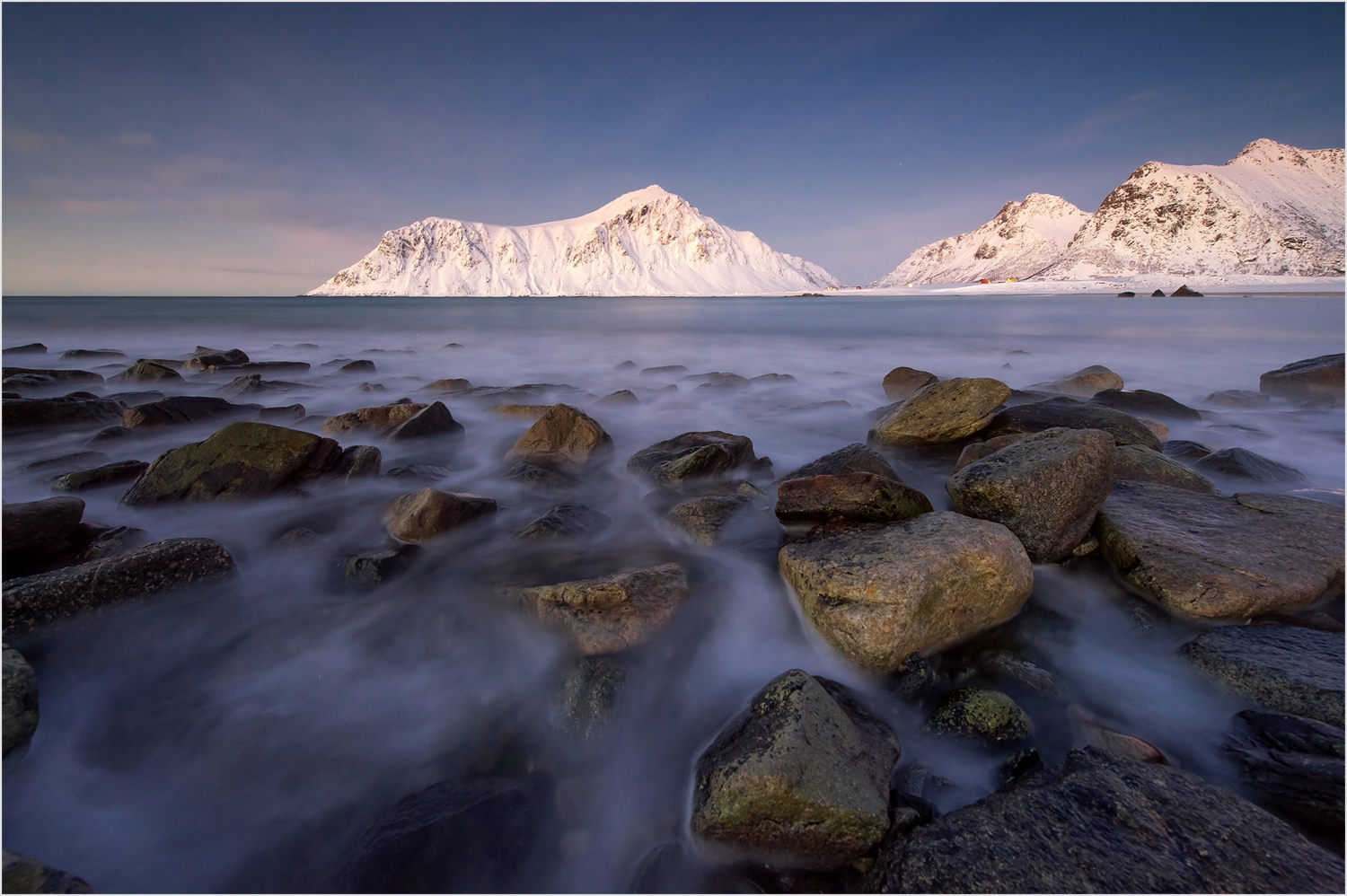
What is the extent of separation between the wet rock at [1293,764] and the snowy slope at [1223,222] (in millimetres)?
125142

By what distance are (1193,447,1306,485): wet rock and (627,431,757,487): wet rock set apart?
4.20m

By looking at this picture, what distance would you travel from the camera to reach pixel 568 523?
4367mm

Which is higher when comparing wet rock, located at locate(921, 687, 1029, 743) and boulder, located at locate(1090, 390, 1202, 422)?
boulder, located at locate(1090, 390, 1202, 422)

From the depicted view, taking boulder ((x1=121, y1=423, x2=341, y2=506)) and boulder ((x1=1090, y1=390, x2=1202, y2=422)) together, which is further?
boulder ((x1=1090, y1=390, x2=1202, y2=422))

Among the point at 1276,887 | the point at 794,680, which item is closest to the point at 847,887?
the point at 794,680

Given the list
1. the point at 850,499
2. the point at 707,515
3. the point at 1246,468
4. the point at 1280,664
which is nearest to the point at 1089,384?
the point at 1246,468

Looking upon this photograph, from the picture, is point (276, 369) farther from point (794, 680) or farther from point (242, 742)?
point (794, 680)

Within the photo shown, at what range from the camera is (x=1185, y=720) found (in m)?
2.55

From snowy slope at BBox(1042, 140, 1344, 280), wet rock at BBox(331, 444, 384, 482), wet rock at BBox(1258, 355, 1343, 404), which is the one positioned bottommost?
wet rock at BBox(331, 444, 384, 482)

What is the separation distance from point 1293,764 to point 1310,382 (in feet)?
30.1

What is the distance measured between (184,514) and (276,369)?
9045 mm

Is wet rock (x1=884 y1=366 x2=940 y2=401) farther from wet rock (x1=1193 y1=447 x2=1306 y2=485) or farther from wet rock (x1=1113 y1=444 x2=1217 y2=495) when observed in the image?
wet rock (x1=1113 y1=444 x2=1217 y2=495)

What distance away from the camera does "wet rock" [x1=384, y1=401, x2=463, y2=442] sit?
21.4 ft

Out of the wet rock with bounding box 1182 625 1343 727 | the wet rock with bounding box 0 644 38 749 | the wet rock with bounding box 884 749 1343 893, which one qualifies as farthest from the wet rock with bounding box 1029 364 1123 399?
the wet rock with bounding box 0 644 38 749
